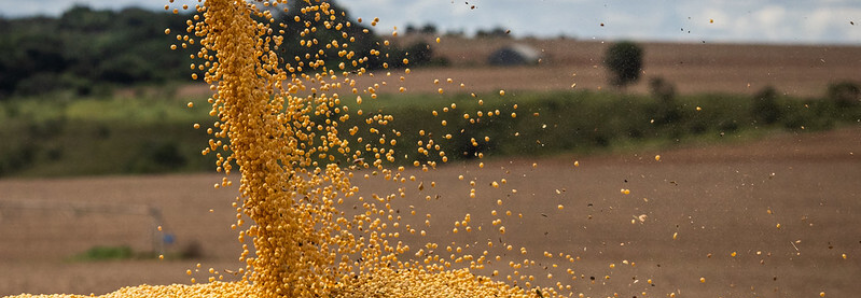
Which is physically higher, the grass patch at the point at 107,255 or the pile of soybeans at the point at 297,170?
the pile of soybeans at the point at 297,170

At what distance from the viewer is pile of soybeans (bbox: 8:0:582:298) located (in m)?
3.80

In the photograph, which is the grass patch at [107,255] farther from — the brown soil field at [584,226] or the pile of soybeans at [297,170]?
the pile of soybeans at [297,170]

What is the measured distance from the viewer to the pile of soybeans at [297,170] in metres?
3.80

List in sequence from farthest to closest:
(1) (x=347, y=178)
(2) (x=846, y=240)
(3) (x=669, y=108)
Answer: (3) (x=669, y=108) < (2) (x=846, y=240) < (1) (x=347, y=178)

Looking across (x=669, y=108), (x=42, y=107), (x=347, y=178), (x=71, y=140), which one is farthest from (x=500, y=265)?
(x=42, y=107)

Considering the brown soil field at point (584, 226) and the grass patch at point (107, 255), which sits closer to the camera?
the brown soil field at point (584, 226)

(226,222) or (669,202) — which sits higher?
(669,202)

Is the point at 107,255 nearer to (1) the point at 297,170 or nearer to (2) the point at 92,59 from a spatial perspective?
(1) the point at 297,170

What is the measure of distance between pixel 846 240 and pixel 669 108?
274 cm

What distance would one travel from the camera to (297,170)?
396 cm

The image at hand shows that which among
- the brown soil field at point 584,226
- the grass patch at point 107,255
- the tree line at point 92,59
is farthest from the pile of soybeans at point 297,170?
the tree line at point 92,59

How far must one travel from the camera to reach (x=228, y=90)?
12.5ft

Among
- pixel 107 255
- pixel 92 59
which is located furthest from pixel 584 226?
pixel 92 59

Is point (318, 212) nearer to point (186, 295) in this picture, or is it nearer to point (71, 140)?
point (186, 295)
